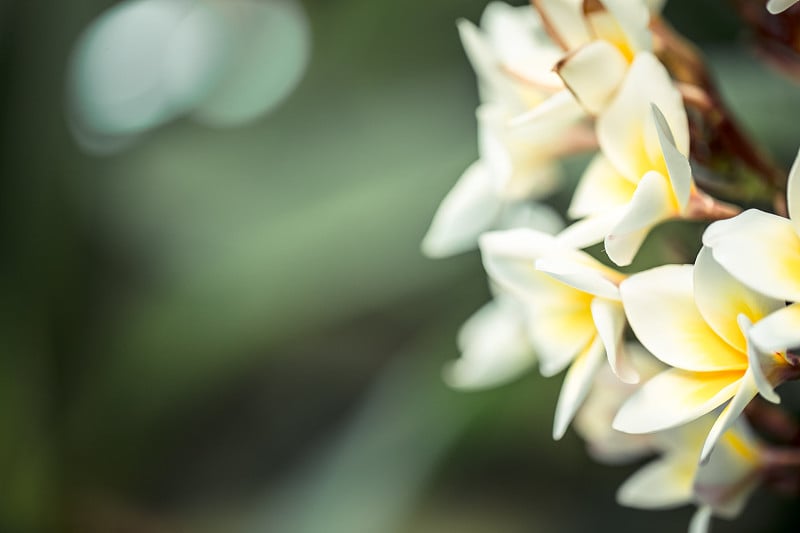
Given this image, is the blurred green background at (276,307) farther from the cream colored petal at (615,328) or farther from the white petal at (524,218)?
the cream colored petal at (615,328)

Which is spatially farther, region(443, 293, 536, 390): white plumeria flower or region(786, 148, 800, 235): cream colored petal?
region(443, 293, 536, 390): white plumeria flower

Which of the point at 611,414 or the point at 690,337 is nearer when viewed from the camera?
the point at 690,337

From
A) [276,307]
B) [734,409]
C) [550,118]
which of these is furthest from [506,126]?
[276,307]

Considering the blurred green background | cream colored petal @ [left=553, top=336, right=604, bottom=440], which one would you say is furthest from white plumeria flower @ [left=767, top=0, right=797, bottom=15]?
the blurred green background

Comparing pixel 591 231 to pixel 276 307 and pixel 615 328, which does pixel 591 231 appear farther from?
pixel 276 307

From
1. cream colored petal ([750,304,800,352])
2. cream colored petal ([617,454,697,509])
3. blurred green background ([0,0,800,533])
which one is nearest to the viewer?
cream colored petal ([750,304,800,352])

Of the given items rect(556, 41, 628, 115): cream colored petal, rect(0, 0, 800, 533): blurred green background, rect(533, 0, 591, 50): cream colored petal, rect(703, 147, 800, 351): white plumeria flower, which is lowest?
rect(0, 0, 800, 533): blurred green background

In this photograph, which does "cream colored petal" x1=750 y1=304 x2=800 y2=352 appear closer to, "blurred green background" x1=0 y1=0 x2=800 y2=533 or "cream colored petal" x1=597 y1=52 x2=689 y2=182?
"cream colored petal" x1=597 y1=52 x2=689 y2=182
